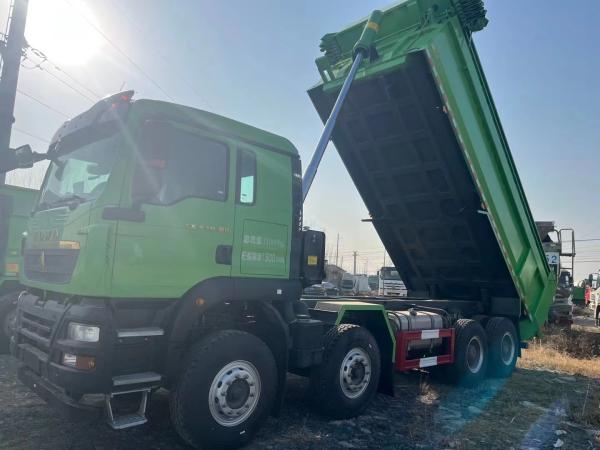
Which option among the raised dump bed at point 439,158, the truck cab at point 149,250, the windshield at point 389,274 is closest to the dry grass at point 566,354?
the raised dump bed at point 439,158

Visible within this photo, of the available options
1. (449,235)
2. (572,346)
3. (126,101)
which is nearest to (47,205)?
(126,101)

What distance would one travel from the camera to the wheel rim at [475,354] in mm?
7203

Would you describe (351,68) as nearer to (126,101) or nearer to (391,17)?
(391,17)

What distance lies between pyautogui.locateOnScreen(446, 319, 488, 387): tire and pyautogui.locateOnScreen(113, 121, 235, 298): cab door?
14.1 feet

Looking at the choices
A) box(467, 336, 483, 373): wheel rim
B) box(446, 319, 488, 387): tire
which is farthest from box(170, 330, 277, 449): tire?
box(467, 336, 483, 373): wheel rim

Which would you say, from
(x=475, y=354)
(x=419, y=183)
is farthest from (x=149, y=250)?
(x=475, y=354)

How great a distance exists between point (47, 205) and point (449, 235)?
5573 mm

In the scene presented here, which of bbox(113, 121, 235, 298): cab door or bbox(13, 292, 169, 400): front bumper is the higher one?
bbox(113, 121, 235, 298): cab door

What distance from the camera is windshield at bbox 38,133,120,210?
3825 mm

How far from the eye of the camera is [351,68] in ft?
20.4

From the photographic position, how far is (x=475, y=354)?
733cm

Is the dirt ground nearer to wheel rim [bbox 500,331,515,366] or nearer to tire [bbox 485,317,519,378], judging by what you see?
tire [bbox 485,317,519,378]

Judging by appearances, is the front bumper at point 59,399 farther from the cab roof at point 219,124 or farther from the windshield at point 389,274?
the windshield at point 389,274

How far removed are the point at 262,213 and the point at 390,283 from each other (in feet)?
29.0
